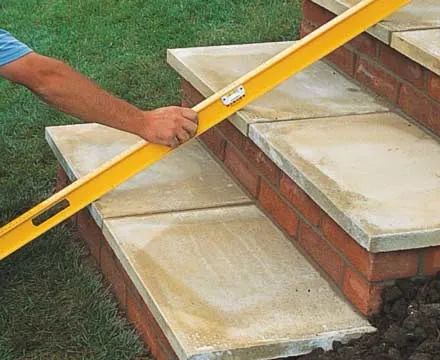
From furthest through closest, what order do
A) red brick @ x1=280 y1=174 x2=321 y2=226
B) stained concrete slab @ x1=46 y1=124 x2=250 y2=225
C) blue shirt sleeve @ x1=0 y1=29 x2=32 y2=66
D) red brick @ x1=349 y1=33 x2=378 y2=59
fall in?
red brick @ x1=349 y1=33 x2=378 y2=59 < stained concrete slab @ x1=46 y1=124 x2=250 y2=225 < red brick @ x1=280 y1=174 x2=321 y2=226 < blue shirt sleeve @ x1=0 y1=29 x2=32 y2=66

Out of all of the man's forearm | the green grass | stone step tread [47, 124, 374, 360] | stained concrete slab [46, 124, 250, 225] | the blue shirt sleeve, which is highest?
the blue shirt sleeve

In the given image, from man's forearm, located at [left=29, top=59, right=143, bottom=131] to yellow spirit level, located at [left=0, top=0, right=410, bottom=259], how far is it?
251 mm

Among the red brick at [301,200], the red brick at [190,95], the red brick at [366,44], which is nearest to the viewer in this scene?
the red brick at [301,200]

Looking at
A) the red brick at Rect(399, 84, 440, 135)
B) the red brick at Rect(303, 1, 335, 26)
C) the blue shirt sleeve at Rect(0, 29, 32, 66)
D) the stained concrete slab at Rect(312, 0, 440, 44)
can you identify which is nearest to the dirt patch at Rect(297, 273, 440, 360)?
the red brick at Rect(399, 84, 440, 135)

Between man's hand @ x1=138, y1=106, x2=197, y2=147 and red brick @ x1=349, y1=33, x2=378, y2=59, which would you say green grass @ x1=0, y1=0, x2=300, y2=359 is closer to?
man's hand @ x1=138, y1=106, x2=197, y2=147

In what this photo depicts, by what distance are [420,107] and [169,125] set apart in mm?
830

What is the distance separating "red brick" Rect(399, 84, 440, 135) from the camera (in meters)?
3.39

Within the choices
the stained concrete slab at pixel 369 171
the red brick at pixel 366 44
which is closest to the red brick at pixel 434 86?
the stained concrete slab at pixel 369 171

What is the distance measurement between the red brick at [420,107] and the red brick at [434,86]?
0.02 metres

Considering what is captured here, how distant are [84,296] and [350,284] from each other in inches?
37.4

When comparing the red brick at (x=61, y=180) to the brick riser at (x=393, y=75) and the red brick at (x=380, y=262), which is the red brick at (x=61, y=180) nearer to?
the brick riser at (x=393, y=75)

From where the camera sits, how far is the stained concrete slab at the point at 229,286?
2820mm

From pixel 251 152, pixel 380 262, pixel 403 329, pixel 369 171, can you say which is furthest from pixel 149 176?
pixel 403 329

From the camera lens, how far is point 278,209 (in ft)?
11.2
